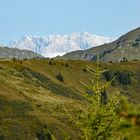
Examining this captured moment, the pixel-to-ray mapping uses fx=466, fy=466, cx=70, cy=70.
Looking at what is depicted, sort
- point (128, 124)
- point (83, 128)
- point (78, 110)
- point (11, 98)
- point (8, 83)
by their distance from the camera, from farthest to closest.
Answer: point (8, 83), point (11, 98), point (78, 110), point (83, 128), point (128, 124)

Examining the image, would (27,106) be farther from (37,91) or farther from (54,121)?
(37,91)

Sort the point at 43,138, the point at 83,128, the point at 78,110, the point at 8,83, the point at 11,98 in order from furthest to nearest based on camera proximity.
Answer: the point at 8,83 < the point at 11,98 < the point at 43,138 < the point at 78,110 < the point at 83,128

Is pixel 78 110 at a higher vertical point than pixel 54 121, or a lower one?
higher

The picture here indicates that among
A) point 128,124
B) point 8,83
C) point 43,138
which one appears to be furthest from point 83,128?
point 8,83

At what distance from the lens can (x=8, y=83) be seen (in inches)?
7101

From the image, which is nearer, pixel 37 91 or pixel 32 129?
pixel 32 129

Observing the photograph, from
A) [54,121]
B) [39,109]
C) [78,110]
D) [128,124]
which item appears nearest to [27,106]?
[39,109]

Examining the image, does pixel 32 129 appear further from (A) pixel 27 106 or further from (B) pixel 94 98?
(B) pixel 94 98

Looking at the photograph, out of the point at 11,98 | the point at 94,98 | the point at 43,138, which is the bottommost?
the point at 43,138

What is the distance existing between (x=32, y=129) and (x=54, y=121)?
9629mm

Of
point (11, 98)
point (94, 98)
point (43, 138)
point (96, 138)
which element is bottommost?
point (43, 138)

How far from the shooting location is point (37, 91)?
187500 mm

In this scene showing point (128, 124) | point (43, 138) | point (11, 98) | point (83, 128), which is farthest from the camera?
point (11, 98)

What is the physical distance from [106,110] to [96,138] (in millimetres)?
1303
